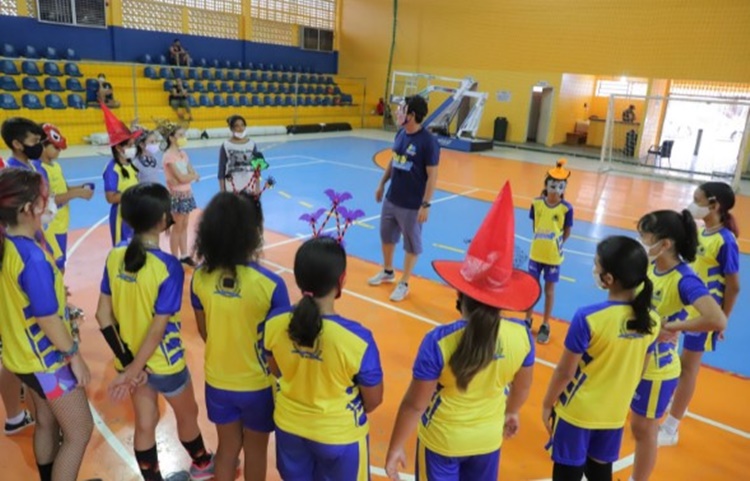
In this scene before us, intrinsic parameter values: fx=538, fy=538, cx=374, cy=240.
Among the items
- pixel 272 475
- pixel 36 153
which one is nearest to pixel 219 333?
pixel 272 475

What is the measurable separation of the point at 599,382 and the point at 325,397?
4.32ft

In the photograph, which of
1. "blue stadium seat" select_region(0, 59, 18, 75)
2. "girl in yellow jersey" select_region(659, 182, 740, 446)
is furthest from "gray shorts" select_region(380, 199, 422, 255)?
"blue stadium seat" select_region(0, 59, 18, 75)

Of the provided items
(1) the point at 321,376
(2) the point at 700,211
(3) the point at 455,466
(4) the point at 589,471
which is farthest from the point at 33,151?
(2) the point at 700,211

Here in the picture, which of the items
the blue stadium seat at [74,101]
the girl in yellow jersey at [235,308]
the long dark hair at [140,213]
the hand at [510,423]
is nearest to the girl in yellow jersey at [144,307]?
the long dark hair at [140,213]

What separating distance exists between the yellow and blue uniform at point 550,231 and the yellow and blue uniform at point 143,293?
3.45 metres

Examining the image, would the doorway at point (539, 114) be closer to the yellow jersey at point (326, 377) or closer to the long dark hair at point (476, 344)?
the long dark hair at point (476, 344)

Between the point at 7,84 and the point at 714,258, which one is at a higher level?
the point at 7,84

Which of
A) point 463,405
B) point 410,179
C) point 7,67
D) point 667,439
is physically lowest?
point 667,439

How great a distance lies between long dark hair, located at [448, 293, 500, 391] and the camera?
6.79ft

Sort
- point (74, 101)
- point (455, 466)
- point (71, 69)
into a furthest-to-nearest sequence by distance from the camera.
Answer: point (71, 69)
point (74, 101)
point (455, 466)

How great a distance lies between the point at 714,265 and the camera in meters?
3.53

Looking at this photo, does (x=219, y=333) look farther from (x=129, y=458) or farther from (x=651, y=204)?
(x=651, y=204)

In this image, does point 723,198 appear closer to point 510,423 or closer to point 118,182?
point 510,423

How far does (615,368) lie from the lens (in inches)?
98.7
